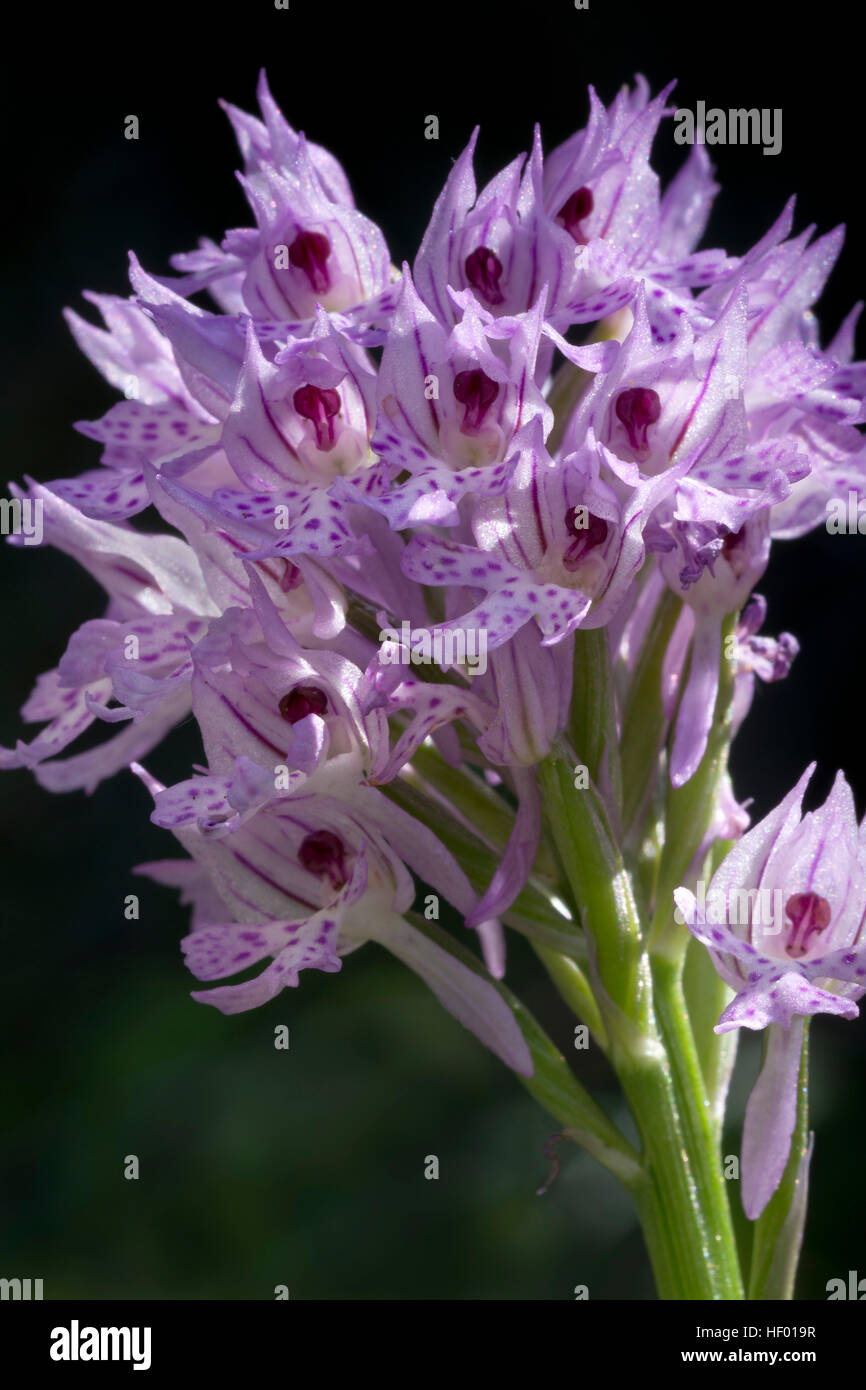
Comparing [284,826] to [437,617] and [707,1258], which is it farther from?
[707,1258]

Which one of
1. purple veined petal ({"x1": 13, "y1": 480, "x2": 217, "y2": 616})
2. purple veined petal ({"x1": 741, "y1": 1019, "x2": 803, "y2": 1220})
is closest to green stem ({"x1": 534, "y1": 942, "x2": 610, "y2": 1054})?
purple veined petal ({"x1": 741, "y1": 1019, "x2": 803, "y2": 1220})

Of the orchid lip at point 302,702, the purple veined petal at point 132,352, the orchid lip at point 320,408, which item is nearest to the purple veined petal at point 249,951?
the orchid lip at point 302,702

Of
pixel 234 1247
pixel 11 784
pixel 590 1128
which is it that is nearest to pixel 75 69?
pixel 11 784
